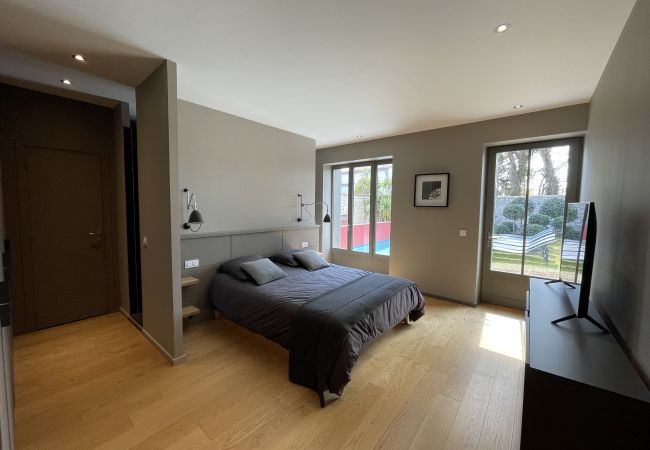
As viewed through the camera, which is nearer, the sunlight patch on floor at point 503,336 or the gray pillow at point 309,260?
the sunlight patch on floor at point 503,336

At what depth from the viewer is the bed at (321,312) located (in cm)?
199

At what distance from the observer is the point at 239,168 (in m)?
3.73

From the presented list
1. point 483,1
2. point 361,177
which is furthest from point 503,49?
point 361,177

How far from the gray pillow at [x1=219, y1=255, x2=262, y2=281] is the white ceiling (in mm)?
1958

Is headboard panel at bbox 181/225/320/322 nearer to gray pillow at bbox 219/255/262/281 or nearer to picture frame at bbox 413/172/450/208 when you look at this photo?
gray pillow at bbox 219/255/262/281

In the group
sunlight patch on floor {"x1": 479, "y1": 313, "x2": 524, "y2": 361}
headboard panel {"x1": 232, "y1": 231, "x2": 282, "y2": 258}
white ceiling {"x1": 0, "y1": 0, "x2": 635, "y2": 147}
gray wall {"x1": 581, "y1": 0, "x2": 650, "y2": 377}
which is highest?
white ceiling {"x1": 0, "y1": 0, "x2": 635, "y2": 147}

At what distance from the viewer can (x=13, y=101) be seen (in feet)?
8.87

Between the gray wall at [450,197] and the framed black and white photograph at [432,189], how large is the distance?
0.08 metres

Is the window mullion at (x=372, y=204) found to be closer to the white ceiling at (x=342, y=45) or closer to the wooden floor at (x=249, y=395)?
the white ceiling at (x=342, y=45)

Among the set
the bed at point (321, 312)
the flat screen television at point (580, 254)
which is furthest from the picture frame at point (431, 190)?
the flat screen television at point (580, 254)

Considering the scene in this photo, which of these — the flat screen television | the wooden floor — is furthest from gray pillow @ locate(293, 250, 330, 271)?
the flat screen television

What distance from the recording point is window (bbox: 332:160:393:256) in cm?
506

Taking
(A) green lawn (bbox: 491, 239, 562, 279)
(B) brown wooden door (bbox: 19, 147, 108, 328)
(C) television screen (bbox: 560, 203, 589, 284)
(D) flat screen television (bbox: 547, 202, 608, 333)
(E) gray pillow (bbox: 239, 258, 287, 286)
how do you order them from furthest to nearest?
(A) green lawn (bbox: 491, 239, 562, 279), (E) gray pillow (bbox: 239, 258, 287, 286), (B) brown wooden door (bbox: 19, 147, 108, 328), (C) television screen (bbox: 560, 203, 589, 284), (D) flat screen television (bbox: 547, 202, 608, 333)

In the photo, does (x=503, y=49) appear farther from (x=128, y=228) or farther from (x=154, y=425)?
(x=128, y=228)
